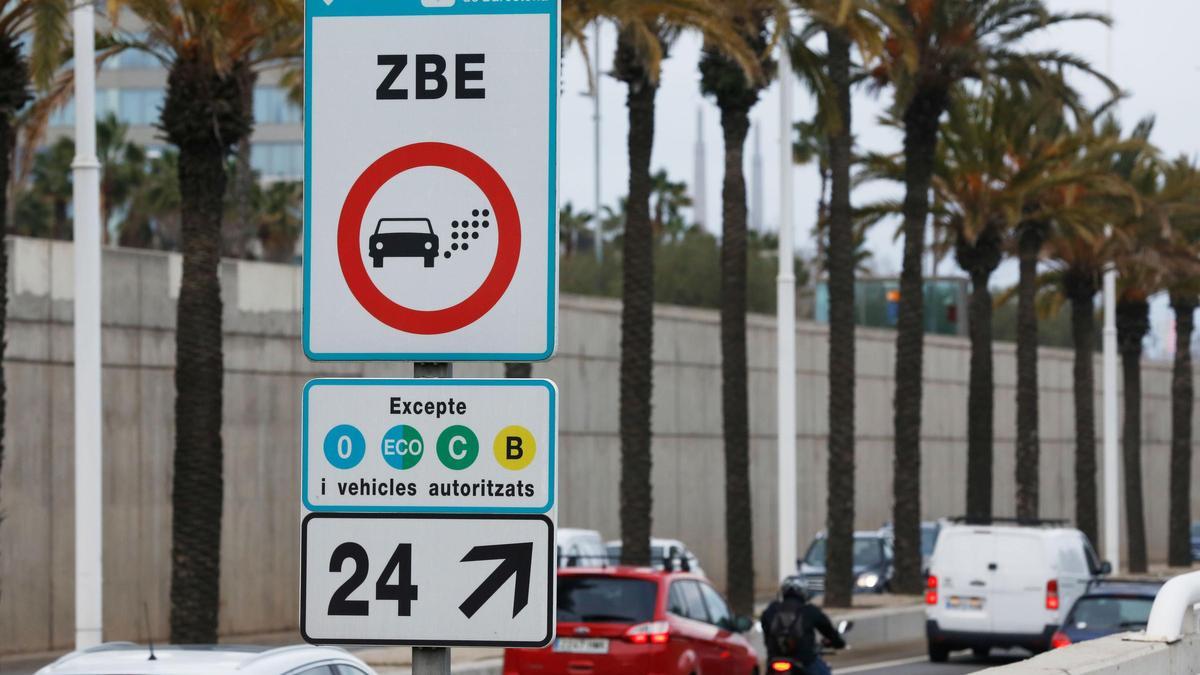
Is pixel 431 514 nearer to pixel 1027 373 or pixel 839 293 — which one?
pixel 839 293

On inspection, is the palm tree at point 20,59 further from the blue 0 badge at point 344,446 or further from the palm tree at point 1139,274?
Result: the palm tree at point 1139,274

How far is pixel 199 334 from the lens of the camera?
22.6 meters

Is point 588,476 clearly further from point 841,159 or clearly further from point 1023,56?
point 1023,56

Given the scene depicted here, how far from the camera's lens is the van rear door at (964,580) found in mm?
27562

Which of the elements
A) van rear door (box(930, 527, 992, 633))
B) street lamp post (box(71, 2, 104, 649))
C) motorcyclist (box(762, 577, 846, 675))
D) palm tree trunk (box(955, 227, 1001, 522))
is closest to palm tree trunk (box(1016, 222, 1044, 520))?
palm tree trunk (box(955, 227, 1001, 522))

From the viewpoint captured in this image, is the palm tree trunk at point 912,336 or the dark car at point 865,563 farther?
the dark car at point 865,563

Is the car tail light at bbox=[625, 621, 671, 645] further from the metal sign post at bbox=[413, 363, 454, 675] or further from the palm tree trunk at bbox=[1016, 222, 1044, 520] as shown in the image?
the palm tree trunk at bbox=[1016, 222, 1044, 520]

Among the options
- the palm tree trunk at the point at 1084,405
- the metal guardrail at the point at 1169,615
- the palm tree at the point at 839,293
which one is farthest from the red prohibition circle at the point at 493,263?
the palm tree trunk at the point at 1084,405

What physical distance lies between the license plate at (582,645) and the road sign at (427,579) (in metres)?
12.8

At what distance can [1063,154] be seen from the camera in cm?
3903

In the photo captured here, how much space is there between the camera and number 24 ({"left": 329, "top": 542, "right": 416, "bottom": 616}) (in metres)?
4.32

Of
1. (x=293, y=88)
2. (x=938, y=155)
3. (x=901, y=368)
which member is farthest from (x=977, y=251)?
(x=293, y=88)

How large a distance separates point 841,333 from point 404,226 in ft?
101

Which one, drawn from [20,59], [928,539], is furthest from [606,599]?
[928,539]
